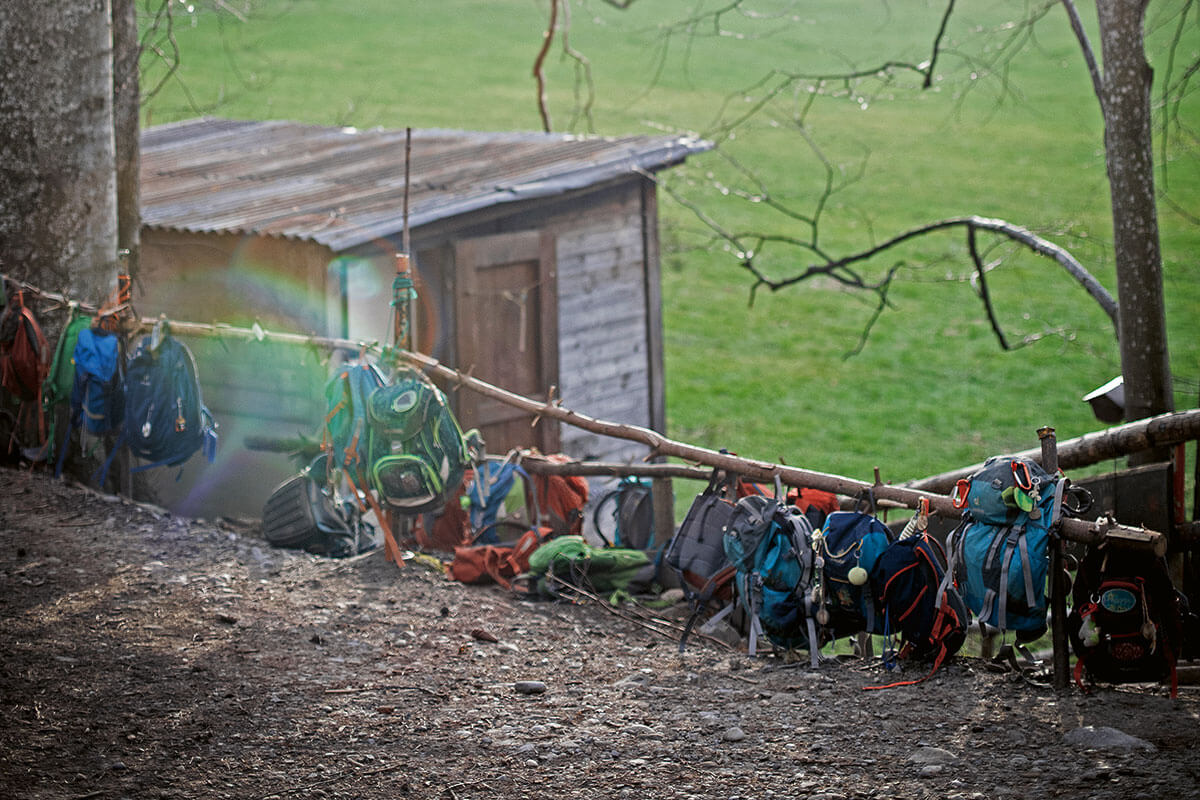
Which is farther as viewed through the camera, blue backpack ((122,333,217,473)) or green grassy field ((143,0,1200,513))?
green grassy field ((143,0,1200,513))

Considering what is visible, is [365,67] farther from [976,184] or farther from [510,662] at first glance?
[510,662]

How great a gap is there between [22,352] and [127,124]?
3.14 m

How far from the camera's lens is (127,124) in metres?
10.6

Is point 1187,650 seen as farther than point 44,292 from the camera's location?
No

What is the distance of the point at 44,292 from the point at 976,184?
27.1 m

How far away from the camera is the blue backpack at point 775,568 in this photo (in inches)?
228

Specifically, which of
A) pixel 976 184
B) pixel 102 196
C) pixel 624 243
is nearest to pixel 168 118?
pixel 976 184

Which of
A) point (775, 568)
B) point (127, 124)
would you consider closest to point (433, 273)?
point (127, 124)

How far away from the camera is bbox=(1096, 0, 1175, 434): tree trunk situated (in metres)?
7.65

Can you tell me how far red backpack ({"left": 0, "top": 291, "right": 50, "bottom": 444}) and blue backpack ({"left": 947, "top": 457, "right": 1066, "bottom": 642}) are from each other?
20.1 feet

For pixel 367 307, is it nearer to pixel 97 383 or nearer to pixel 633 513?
pixel 97 383

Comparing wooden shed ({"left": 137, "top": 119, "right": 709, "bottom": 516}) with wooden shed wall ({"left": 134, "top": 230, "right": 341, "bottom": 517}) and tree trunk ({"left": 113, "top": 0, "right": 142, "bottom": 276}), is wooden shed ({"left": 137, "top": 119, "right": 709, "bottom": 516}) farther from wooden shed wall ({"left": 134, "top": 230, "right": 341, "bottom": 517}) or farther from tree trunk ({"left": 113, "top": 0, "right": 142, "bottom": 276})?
tree trunk ({"left": 113, "top": 0, "right": 142, "bottom": 276})

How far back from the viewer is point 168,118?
33250mm

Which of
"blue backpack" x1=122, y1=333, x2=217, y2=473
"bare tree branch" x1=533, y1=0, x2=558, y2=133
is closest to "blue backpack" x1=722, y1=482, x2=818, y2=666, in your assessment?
"blue backpack" x1=122, y1=333, x2=217, y2=473
